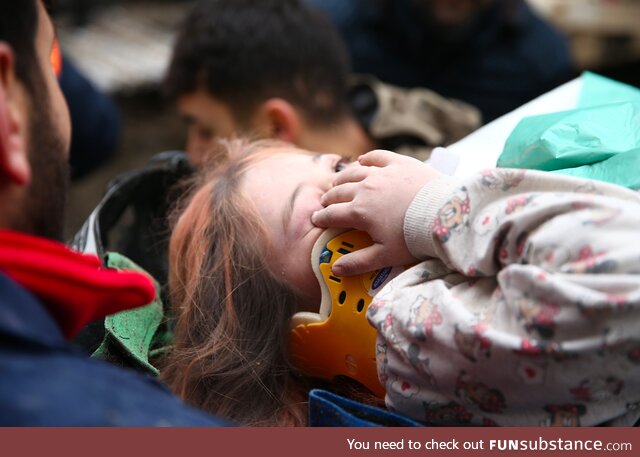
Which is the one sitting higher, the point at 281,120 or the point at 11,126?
the point at 11,126

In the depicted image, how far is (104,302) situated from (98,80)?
246 centimetres

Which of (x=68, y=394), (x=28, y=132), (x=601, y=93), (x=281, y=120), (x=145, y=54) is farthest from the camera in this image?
(x=145, y=54)

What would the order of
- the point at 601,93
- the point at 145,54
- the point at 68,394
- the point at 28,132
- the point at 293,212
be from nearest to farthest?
the point at 68,394
the point at 28,132
the point at 293,212
the point at 601,93
the point at 145,54

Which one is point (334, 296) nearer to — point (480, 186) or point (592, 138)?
point (480, 186)

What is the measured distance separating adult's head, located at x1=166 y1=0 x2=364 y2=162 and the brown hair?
2.31 feet

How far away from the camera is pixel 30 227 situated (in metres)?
0.82

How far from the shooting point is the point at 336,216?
3.52 feet

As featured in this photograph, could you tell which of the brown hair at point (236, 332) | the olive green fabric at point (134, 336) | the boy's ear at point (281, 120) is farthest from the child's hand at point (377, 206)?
the boy's ear at point (281, 120)

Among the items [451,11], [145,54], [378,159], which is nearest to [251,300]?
[378,159]

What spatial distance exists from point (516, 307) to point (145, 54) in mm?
2820

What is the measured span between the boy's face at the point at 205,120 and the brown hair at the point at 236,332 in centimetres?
73

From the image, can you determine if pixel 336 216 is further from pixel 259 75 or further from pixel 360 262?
pixel 259 75

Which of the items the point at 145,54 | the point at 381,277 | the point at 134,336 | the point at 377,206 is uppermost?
the point at 377,206

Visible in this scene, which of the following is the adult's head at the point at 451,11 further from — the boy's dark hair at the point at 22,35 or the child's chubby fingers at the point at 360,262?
the boy's dark hair at the point at 22,35
